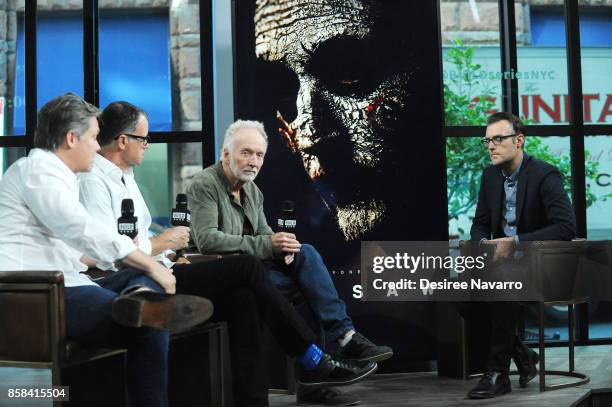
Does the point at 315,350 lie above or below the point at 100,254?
below

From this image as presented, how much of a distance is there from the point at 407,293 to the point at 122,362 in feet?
7.18

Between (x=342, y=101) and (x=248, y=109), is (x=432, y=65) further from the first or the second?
(x=248, y=109)

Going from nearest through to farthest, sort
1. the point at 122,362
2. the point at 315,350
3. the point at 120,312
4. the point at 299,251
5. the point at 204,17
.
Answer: the point at 120,312, the point at 122,362, the point at 315,350, the point at 299,251, the point at 204,17

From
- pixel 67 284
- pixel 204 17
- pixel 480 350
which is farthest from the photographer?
pixel 204 17

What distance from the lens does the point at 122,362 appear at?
3229 mm

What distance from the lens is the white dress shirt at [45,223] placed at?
9.04ft

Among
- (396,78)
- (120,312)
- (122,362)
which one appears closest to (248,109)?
(396,78)

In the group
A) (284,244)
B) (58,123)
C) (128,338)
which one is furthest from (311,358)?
(58,123)

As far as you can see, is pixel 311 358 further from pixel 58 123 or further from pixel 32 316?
pixel 58 123

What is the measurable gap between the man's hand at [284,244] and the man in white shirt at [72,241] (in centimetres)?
114

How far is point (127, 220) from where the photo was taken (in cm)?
312

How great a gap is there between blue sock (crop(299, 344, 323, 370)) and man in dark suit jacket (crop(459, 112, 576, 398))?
1.01 meters

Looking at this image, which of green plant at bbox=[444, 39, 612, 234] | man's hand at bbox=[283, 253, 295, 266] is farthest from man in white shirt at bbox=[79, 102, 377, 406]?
green plant at bbox=[444, 39, 612, 234]

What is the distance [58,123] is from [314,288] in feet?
5.16
